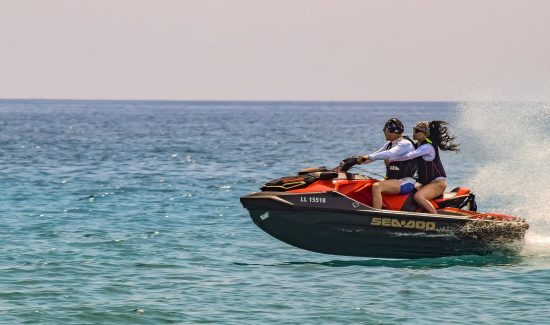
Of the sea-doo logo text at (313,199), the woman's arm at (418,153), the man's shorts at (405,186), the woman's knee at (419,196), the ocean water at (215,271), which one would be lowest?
the ocean water at (215,271)

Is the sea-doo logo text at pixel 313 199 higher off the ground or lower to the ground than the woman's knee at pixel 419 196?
lower

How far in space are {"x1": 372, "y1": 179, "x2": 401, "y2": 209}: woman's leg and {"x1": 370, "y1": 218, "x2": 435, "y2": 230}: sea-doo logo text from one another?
222mm

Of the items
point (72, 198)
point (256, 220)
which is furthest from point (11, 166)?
point (256, 220)

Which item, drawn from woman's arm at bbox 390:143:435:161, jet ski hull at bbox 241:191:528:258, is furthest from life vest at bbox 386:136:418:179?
jet ski hull at bbox 241:191:528:258

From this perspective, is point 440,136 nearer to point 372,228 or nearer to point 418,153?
point 418,153

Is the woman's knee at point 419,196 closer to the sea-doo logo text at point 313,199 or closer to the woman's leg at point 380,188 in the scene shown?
the woman's leg at point 380,188

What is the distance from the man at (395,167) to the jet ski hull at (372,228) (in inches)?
12.5

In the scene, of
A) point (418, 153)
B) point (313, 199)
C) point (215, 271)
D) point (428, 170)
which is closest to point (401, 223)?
point (428, 170)

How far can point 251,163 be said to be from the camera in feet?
127

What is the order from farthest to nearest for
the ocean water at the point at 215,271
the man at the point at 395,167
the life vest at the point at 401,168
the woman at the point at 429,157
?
the life vest at the point at 401,168
the woman at the point at 429,157
the man at the point at 395,167
the ocean water at the point at 215,271

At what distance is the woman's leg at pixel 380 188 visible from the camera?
47.5 feet

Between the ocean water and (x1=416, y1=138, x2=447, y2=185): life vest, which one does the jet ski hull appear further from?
(x1=416, y1=138, x2=447, y2=185): life vest

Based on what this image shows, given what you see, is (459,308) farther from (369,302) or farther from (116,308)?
(116,308)

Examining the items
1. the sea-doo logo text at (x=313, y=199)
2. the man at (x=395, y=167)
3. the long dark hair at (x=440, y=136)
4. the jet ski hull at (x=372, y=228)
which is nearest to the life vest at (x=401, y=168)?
the man at (x=395, y=167)
